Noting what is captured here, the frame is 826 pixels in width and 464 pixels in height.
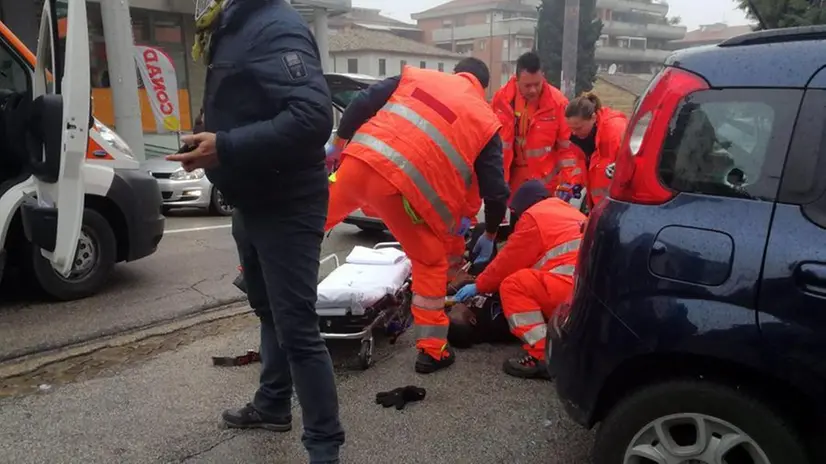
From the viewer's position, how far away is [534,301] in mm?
3672

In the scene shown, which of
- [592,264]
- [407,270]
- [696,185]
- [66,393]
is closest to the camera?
[696,185]

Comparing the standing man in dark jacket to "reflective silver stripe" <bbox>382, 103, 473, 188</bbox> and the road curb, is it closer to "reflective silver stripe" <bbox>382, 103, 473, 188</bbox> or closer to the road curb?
"reflective silver stripe" <bbox>382, 103, 473, 188</bbox>

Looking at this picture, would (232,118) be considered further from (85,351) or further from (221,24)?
(85,351)

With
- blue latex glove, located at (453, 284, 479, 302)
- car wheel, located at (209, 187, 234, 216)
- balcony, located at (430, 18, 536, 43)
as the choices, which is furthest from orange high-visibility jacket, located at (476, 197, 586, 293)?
balcony, located at (430, 18, 536, 43)

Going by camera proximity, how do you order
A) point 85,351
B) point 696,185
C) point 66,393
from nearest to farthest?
1. point 696,185
2. point 66,393
3. point 85,351

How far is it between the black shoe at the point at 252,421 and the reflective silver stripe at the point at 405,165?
1.29m

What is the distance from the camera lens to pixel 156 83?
13.5 meters

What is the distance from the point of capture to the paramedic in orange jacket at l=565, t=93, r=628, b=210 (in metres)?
5.29

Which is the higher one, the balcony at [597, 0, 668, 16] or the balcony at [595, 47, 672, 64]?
the balcony at [597, 0, 668, 16]

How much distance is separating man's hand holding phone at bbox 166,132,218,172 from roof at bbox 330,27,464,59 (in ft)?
174

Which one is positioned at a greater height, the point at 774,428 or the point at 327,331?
the point at 774,428

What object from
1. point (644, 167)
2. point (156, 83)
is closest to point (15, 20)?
point (156, 83)

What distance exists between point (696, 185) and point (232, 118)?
5.20ft

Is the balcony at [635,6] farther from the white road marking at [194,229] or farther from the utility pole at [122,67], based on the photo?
the white road marking at [194,229]
